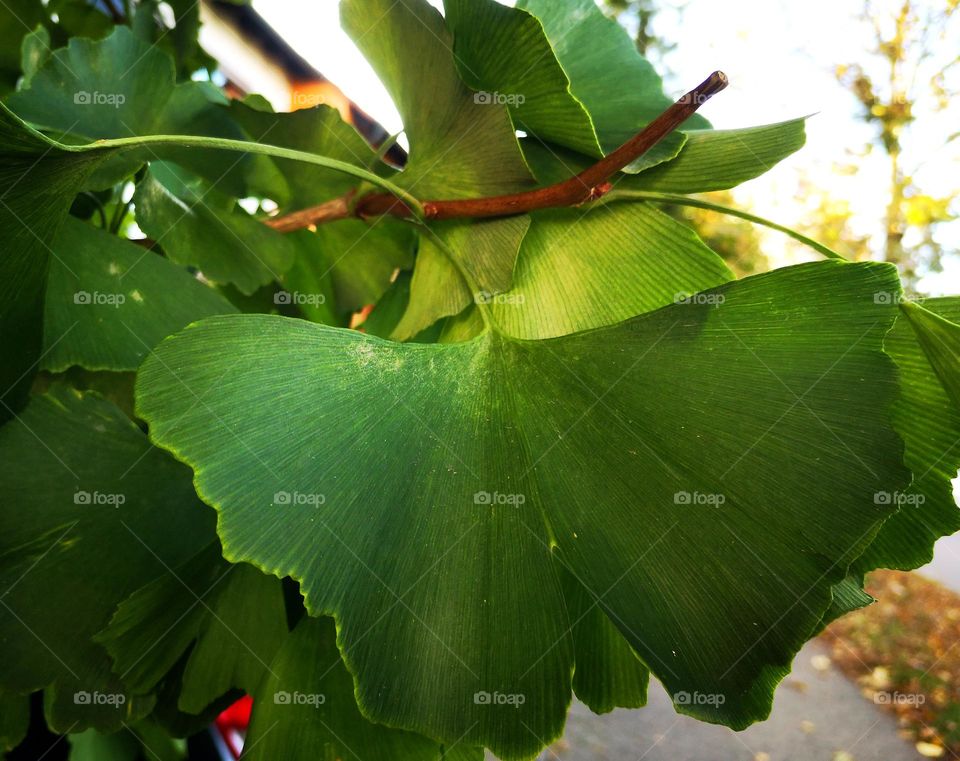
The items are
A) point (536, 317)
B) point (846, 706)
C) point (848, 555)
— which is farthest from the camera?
point (846, 706)

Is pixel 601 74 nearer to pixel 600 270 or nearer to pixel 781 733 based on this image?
pixel 600 270

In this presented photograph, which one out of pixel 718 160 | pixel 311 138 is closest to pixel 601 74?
pixel 718 160

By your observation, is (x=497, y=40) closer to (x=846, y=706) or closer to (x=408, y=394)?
(x=408, y=394)

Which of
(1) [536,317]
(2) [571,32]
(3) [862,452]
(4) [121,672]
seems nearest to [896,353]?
(3) [862,452]

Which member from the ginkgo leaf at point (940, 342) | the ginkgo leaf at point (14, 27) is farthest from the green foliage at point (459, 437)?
the ginkgo leaf at point (14, 27)

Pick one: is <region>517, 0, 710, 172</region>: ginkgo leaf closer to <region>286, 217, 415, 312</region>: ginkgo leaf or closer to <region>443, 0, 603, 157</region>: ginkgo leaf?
<region>443, 0, 603, 157</region>: ginkgo leaf

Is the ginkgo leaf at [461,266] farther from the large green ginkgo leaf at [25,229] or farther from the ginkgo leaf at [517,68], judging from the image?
the large green ginkgo leaf at [25,229]
